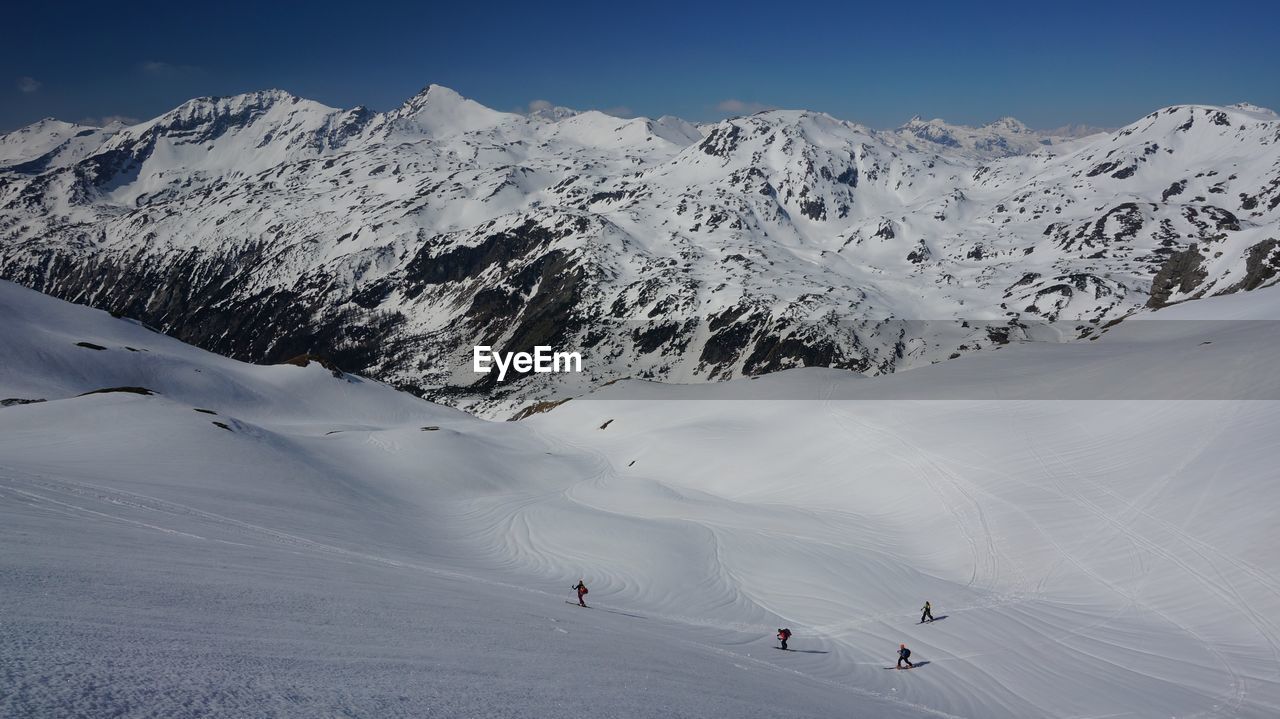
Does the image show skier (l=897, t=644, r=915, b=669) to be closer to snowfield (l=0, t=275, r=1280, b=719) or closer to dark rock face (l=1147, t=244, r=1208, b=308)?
snowfield (l=0, t=275, r=1280, b=719)

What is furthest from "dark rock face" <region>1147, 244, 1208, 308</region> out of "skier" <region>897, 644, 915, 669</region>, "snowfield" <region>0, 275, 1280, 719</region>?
"skier" <region>897, 644, 915, 669</region>

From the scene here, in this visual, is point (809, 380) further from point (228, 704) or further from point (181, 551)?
point (228, 704)

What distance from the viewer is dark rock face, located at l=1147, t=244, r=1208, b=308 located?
432 ft

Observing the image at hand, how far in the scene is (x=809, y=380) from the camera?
92562mm

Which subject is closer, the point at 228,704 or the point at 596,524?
the point at 228,704

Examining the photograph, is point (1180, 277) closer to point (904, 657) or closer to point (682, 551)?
point (682, 551)

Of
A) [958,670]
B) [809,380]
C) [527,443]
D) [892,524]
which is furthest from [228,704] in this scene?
[809,380]

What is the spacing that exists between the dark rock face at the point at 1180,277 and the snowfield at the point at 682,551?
220 ft

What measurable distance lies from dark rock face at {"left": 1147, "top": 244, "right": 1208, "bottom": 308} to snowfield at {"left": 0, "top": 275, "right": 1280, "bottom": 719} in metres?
67.1

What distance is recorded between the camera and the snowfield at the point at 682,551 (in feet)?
44.6

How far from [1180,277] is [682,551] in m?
151

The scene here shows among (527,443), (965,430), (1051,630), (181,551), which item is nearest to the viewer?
(181,551)

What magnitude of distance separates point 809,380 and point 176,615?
85.6m

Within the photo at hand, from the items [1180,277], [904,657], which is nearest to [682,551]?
[904,657]
